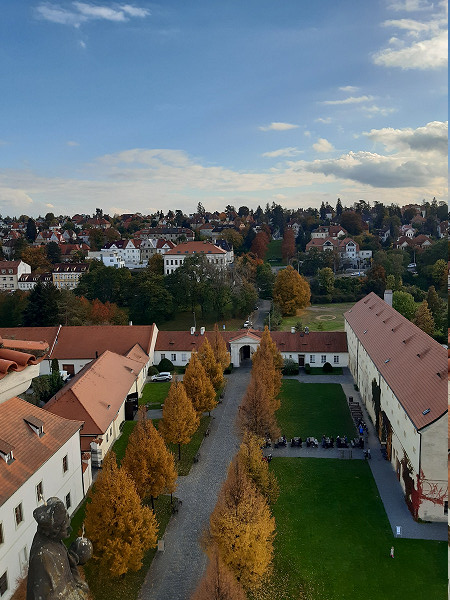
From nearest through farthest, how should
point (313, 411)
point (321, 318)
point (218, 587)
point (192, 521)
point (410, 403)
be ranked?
1. point (218, 587)
2. point (192, 521)
3. point (410, 403)
4. point (313, 411)
5. point (321, 318)

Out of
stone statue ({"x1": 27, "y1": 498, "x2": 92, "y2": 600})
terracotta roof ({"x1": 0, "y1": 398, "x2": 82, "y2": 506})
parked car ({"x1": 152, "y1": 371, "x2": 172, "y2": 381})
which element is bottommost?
parked car ({"x1": 152, "y1": 371, "x2": 172, "y2": 381})

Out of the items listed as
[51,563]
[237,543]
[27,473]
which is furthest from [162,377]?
[51,563]

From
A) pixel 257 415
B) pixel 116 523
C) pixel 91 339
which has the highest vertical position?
pixel 91 339

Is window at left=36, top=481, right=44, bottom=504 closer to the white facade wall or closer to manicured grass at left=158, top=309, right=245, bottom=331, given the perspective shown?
the white facade wall

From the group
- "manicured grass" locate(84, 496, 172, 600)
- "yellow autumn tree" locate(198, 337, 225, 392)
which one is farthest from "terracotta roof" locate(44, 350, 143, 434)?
"manicured grass" locate(84, 496, 172, 600)

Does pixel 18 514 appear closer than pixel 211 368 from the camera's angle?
Yes

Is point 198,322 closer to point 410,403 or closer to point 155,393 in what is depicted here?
point 155,393
